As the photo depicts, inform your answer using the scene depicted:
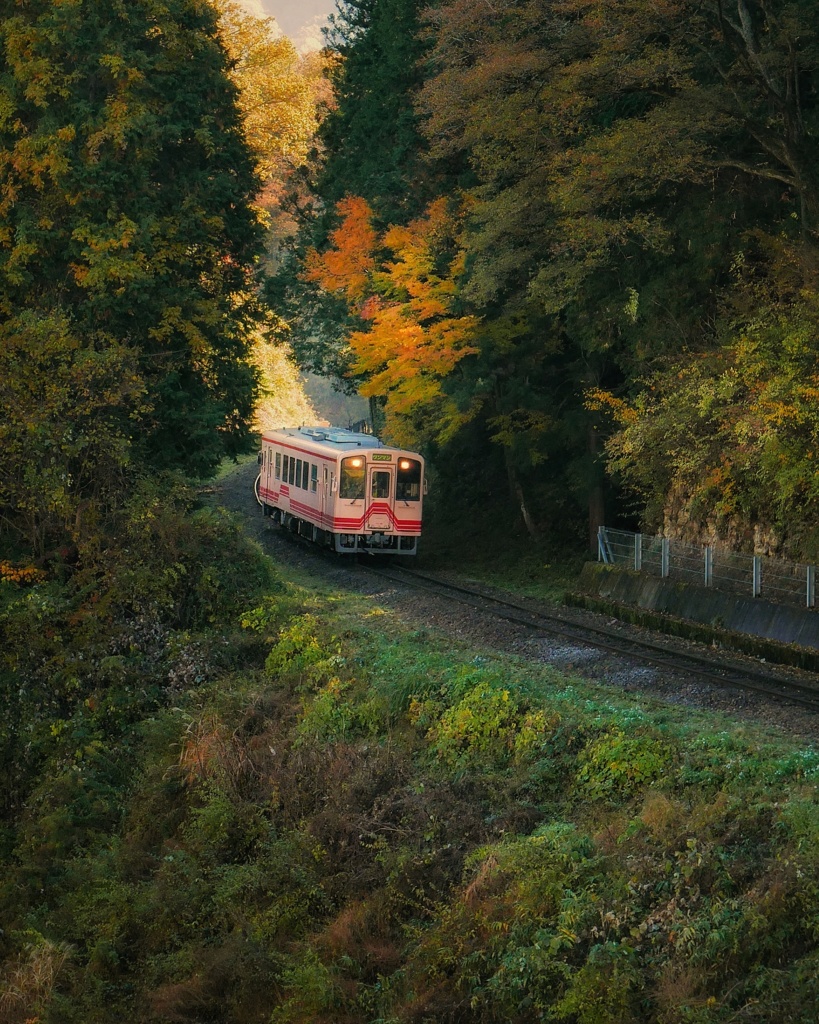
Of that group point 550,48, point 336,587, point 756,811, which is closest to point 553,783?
point 756,811

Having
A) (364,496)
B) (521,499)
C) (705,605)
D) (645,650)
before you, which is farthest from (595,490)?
(645,650)

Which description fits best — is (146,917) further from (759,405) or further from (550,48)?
(550,48)

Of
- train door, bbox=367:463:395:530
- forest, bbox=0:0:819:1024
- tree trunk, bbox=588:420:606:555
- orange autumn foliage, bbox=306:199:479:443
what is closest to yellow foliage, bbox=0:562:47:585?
forest, bbox=0:0:819:1024

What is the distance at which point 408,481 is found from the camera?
25734 mm

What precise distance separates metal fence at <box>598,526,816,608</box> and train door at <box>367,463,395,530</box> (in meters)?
4.76

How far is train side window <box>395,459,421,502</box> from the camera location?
25.6 metres

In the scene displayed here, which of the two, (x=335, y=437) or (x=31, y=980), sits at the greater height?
(x=335, y=437)

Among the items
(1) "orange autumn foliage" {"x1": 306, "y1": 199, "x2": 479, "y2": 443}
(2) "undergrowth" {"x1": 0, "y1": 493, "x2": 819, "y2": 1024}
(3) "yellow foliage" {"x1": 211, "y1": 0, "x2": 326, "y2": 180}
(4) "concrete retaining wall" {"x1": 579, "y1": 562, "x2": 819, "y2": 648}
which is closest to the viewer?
(2) "undergrowth" {"x1": 0, "y1": 493, "x2": 819, "y2": 1024}

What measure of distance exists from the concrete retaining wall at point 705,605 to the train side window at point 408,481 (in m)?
4.72

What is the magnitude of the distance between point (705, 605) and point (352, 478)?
8.98 m

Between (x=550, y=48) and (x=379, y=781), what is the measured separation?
13.9 metres

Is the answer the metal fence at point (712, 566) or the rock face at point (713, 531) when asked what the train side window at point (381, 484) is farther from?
the rock face at point (713, 531)

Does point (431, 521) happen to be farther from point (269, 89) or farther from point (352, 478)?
point (269, 89)

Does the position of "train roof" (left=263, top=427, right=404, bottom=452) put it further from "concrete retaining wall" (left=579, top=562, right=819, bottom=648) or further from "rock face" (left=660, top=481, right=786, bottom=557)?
"rock face" (left=660, top=481, right=786, bottom=557)
